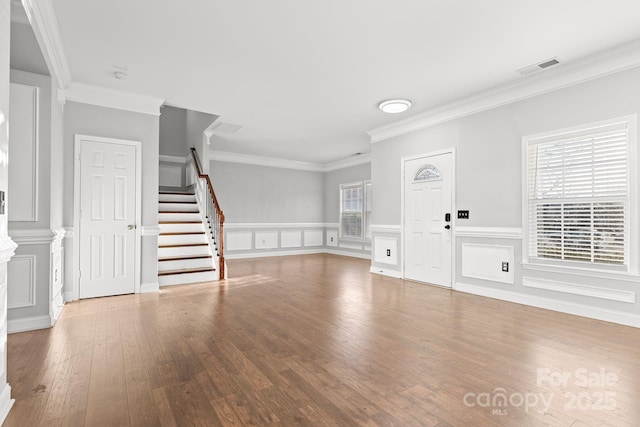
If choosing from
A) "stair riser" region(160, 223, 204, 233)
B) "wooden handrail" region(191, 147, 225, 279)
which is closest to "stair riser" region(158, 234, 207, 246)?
"stair riser" region(160, 223, 204, 233)

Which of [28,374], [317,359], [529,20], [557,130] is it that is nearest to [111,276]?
[28,374]

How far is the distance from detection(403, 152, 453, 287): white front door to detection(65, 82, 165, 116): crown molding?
4096 millimetres

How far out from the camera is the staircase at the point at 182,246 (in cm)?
524

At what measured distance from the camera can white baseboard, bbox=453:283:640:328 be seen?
3291 mm

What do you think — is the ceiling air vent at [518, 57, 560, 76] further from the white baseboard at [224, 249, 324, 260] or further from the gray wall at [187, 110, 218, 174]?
the white baseboard at [224, 249, 324, 260]

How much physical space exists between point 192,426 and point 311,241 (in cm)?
833

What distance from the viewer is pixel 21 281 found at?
3.13m

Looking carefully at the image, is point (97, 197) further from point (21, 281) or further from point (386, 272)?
point (386, 272)

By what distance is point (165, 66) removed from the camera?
3711mm

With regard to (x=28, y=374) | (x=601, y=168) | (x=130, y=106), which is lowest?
(x=28, y=374)

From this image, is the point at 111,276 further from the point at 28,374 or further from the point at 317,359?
the point at 317,359

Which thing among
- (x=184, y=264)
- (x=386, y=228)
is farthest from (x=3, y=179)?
(x=386, y=228)

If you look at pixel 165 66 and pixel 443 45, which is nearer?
pixel 443 45

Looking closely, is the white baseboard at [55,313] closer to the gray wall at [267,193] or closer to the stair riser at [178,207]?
the stair riser at [178,207]
